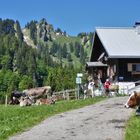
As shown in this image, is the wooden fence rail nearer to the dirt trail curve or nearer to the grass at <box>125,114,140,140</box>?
the dirt trail curve

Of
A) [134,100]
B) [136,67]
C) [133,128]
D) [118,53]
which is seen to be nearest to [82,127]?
[133,128]

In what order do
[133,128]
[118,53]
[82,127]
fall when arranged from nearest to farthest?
[133,128] < [82,127] < [118,53]

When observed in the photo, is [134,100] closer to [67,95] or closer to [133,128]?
[133,128]

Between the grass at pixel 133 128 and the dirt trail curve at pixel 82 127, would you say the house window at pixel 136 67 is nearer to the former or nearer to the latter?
the dirt trail curve at pixel 82 127

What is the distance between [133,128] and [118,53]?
30262 millimetres

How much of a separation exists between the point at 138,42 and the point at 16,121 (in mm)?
31147

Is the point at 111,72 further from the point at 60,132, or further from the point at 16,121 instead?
the point at 60,132

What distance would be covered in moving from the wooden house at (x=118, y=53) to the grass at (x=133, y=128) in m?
27.3

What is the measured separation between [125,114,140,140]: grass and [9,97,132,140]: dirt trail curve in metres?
0.22

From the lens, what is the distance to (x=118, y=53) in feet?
157

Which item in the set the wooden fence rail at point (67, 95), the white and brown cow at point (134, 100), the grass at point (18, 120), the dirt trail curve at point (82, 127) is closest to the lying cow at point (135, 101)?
the white and brown cow at point (134, 100)

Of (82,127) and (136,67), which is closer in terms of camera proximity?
(82,127)

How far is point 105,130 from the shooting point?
58.7 feet

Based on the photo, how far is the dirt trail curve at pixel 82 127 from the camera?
55.7 ft
